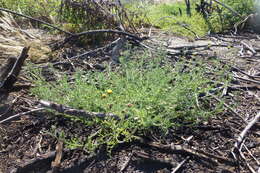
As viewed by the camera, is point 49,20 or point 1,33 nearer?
point 1,33

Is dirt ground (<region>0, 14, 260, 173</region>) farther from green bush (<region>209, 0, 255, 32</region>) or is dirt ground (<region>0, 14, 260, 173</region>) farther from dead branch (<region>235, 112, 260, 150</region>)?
green bush (<region>209, 0, 255, 32</region>)

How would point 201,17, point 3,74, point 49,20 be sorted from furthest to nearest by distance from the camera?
point 201,17 → point 49,20 → point 3,74

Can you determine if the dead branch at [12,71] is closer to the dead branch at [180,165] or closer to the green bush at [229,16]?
the dead branch at [180,165]

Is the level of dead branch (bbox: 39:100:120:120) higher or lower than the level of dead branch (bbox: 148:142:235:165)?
higher

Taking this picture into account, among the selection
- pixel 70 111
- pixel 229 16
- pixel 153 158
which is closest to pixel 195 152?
pixel 153 158

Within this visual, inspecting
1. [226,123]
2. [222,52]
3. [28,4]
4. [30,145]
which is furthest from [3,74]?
[28,4]

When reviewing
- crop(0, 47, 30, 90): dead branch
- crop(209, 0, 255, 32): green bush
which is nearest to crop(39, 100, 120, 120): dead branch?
crop(0, 47, 30, 90): dead branch

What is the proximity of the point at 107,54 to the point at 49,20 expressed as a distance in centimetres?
166

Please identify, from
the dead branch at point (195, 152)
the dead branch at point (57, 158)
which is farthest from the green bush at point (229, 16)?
the dead branch at point (57, 158)

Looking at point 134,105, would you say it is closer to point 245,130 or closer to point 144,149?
point 144,149

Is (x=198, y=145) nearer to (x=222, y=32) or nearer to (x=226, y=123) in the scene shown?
(x=226, y=123)

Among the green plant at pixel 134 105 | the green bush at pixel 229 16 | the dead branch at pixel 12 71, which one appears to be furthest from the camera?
the green bush at pixel 229 16

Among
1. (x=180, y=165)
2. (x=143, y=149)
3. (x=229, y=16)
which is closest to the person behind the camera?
(x=180, y=165)

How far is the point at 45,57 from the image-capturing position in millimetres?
3156
